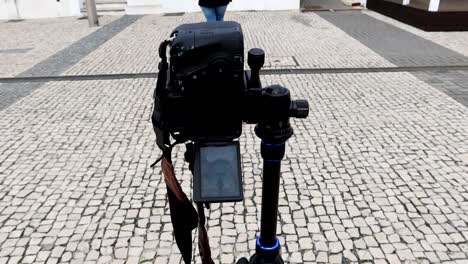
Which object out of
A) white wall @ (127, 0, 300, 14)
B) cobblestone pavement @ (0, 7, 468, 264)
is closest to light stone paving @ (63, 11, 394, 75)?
cobblestone pavement @ (0, 7, 468, 264)

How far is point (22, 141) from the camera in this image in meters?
4.48

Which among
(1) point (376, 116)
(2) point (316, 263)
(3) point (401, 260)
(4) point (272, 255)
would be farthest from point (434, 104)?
(4) point (272, 255)

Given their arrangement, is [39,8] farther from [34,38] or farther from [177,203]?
[177,203]

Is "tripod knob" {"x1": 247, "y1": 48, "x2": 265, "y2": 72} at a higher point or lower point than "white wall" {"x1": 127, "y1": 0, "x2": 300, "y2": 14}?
higher

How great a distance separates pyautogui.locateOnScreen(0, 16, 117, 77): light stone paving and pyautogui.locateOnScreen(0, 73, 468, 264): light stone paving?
3.02 m

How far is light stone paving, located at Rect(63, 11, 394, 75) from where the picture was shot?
24.1 feet

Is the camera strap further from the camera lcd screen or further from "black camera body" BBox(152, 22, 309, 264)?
the camera lcd screen

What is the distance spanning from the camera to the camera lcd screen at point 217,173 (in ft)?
4.58

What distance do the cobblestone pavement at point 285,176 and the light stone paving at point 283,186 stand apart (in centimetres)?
1

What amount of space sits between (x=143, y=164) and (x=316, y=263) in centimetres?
205

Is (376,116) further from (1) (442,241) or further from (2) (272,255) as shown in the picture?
Answer: (2) (272,255)

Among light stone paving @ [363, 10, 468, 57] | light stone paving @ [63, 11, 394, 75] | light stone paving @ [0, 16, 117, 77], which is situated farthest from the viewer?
light stone paving @ [363, 10, 468, 57]

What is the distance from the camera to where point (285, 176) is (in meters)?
3.64

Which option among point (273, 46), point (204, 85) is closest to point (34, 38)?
point (273, 46)
